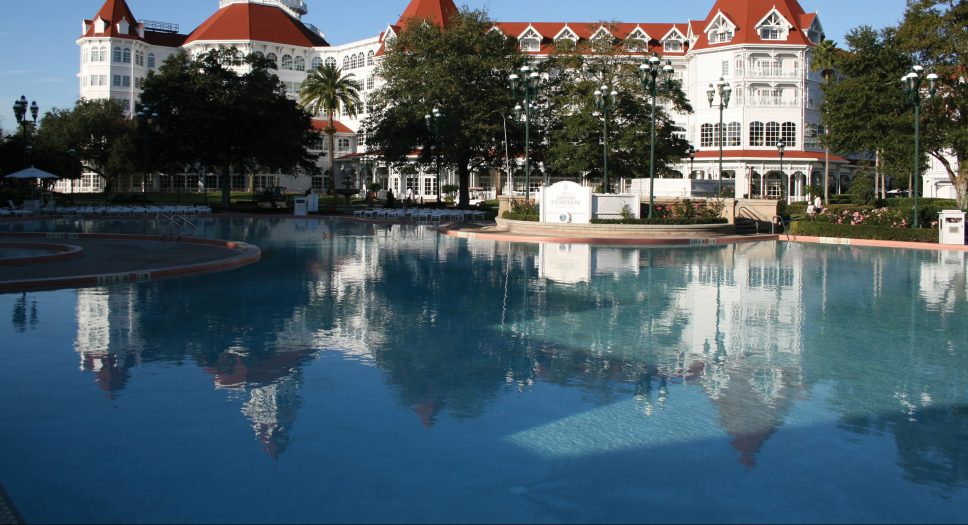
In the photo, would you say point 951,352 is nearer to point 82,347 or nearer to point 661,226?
point 82,347

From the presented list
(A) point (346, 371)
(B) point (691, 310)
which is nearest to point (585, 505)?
(A) point (346, 371)

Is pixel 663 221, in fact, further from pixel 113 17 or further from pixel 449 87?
pixel 113 17

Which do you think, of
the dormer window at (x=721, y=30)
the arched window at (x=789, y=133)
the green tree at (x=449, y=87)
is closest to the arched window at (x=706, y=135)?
the arched window at (x=789, y=133)

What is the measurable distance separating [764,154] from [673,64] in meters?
14.2

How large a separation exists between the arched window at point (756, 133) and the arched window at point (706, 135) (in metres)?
3.53

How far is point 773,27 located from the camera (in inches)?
3031

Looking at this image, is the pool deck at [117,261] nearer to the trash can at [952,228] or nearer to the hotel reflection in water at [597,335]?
the hotel reflection in water at [597,335]

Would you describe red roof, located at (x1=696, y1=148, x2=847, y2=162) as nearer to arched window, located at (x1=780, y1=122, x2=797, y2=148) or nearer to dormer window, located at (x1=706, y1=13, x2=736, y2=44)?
arched window, located at (x1=780, y1=122, x2=797, y2=148)

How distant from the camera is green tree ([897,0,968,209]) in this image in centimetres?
4222

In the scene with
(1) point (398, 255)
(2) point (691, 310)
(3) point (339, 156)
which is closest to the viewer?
(2) point (691, 310)

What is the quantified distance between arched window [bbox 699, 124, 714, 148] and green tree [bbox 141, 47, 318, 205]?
125ft

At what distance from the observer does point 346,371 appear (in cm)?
948

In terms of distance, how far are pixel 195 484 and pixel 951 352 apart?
9289 millimetres

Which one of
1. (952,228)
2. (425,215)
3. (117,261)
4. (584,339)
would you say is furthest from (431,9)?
(584,339)
